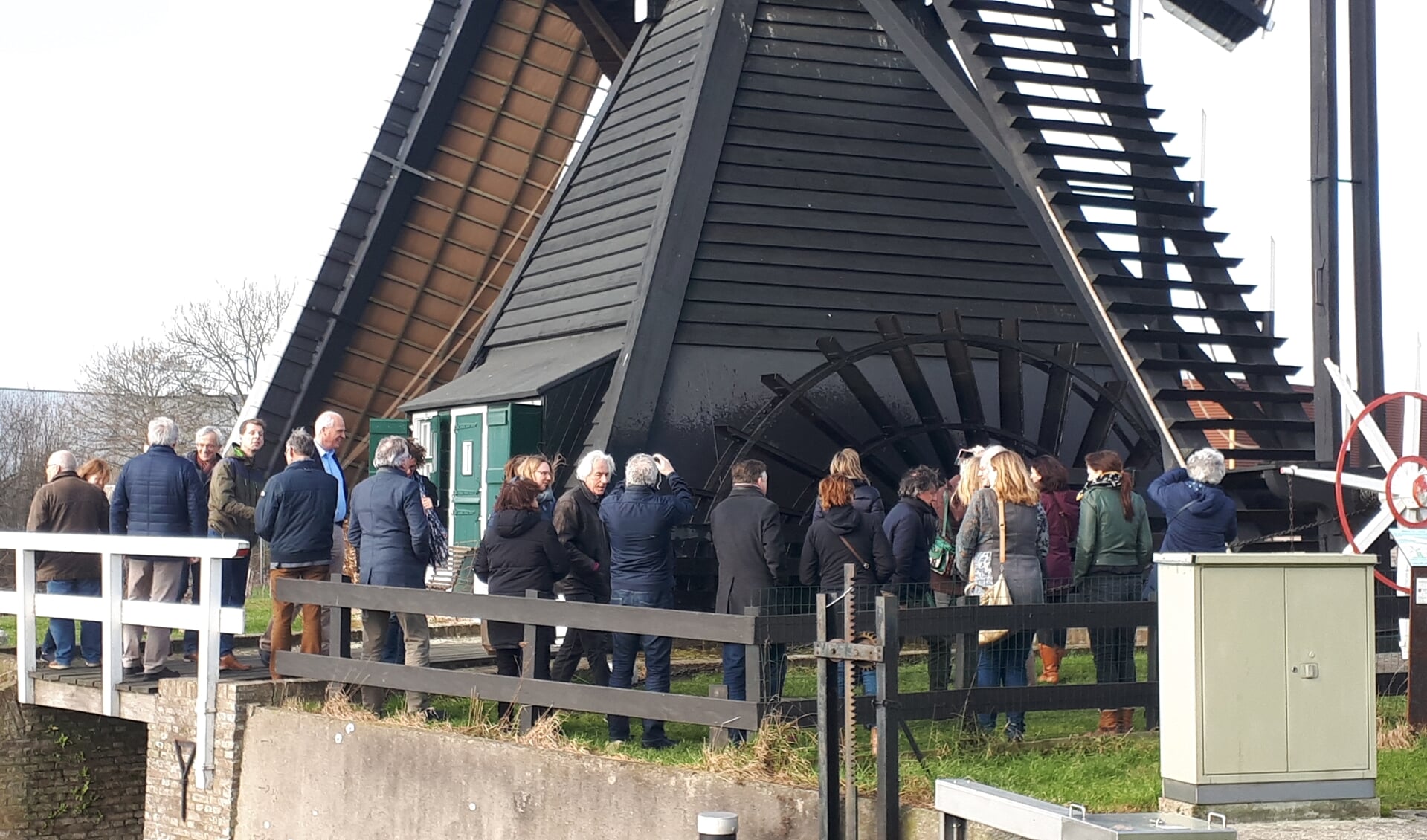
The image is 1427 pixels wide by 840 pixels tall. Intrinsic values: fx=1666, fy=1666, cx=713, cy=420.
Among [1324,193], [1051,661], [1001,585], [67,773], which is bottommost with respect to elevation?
[67,773]

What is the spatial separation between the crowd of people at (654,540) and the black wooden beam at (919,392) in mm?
4055

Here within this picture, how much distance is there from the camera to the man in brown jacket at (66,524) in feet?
40.5

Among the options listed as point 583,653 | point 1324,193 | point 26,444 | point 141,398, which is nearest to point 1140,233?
point 1324,193

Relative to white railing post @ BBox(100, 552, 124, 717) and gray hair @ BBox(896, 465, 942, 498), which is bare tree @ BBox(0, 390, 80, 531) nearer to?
white railing post @ BBox(100, 552, 124, 717)

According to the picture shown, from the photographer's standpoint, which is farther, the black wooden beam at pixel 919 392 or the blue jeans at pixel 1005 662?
the black wooden beam at pixel 919 392

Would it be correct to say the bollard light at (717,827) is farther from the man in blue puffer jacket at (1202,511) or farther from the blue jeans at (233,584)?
the blue jeans at (233,584)

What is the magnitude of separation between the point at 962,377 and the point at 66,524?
799 cm

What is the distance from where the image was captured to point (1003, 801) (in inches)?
237

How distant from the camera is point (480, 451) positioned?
Result: 16672mm

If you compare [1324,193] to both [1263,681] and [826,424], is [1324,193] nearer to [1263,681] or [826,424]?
[826,424]

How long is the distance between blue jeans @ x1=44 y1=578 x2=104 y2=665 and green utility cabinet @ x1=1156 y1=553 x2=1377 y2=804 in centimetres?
862

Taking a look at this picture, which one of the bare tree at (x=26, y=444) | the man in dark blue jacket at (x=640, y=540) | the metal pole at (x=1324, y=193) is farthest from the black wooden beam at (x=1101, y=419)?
the bare tree at (x=26, y=444)

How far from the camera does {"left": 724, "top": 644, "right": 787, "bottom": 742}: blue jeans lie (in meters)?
8.20

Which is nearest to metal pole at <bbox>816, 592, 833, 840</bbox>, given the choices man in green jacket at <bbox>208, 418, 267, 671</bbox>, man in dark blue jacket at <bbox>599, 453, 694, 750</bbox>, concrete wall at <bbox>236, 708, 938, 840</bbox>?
concrete wall at <bbox>236, 708, 938, 840</bbox>
